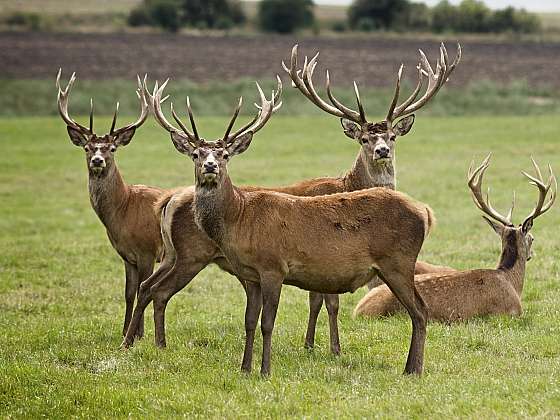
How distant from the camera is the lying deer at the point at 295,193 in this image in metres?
10.2

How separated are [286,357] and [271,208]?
150 centimetres

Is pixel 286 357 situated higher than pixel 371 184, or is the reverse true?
pixel 371 184

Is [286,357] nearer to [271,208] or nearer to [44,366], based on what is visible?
[271,208]

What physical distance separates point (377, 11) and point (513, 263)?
76.6 m

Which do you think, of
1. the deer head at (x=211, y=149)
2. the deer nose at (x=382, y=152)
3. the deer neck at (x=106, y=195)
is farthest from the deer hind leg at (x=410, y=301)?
the deer neck at (x=106, y=195)

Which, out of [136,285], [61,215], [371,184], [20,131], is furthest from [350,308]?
[20,131]

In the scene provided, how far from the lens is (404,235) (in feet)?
29.5

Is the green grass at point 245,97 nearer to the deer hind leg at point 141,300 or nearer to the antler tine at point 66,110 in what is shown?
the antler tine at point 66,110

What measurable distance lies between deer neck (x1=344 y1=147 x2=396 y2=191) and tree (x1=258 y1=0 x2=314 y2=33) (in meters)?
69.2

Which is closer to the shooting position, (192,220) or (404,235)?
(404,235)

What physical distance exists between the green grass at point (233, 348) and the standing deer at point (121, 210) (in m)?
0.74

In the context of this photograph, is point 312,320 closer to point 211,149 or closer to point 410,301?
point 410,301

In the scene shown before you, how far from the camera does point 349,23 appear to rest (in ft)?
Result: 284

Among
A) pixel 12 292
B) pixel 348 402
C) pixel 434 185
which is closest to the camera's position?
pixel 348 402
